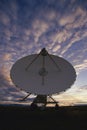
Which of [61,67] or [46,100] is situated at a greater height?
[61,67]

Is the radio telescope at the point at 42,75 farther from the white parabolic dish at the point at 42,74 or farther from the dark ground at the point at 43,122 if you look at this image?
the dark ground at the point at 43,122

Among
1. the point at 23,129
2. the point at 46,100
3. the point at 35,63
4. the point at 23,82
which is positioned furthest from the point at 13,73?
the point at 23,129

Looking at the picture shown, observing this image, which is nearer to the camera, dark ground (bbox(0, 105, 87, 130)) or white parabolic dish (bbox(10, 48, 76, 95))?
dark ground (bbox(0, 105, 87, 130))

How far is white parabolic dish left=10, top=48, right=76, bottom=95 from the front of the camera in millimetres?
36188

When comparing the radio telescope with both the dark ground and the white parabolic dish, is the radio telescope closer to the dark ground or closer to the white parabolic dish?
the white parabolic dish

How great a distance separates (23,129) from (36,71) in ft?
76.8

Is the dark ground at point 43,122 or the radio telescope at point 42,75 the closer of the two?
the dark ground at point 43,122

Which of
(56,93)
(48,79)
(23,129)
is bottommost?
(23,129)

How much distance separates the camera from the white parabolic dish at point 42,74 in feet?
119

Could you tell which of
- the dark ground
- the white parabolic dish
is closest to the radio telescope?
the white parabolic dish

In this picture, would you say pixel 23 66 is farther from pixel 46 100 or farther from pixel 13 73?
pixel 46 100

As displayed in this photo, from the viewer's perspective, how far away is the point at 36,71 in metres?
39.5

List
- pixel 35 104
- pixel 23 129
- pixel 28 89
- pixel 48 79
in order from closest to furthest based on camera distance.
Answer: pixel 23 129 → pixel 28 89 → pixel 48 79 → pixel 35 104

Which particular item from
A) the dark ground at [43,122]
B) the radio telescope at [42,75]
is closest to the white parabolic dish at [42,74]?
the radio telescope at [42,75]
